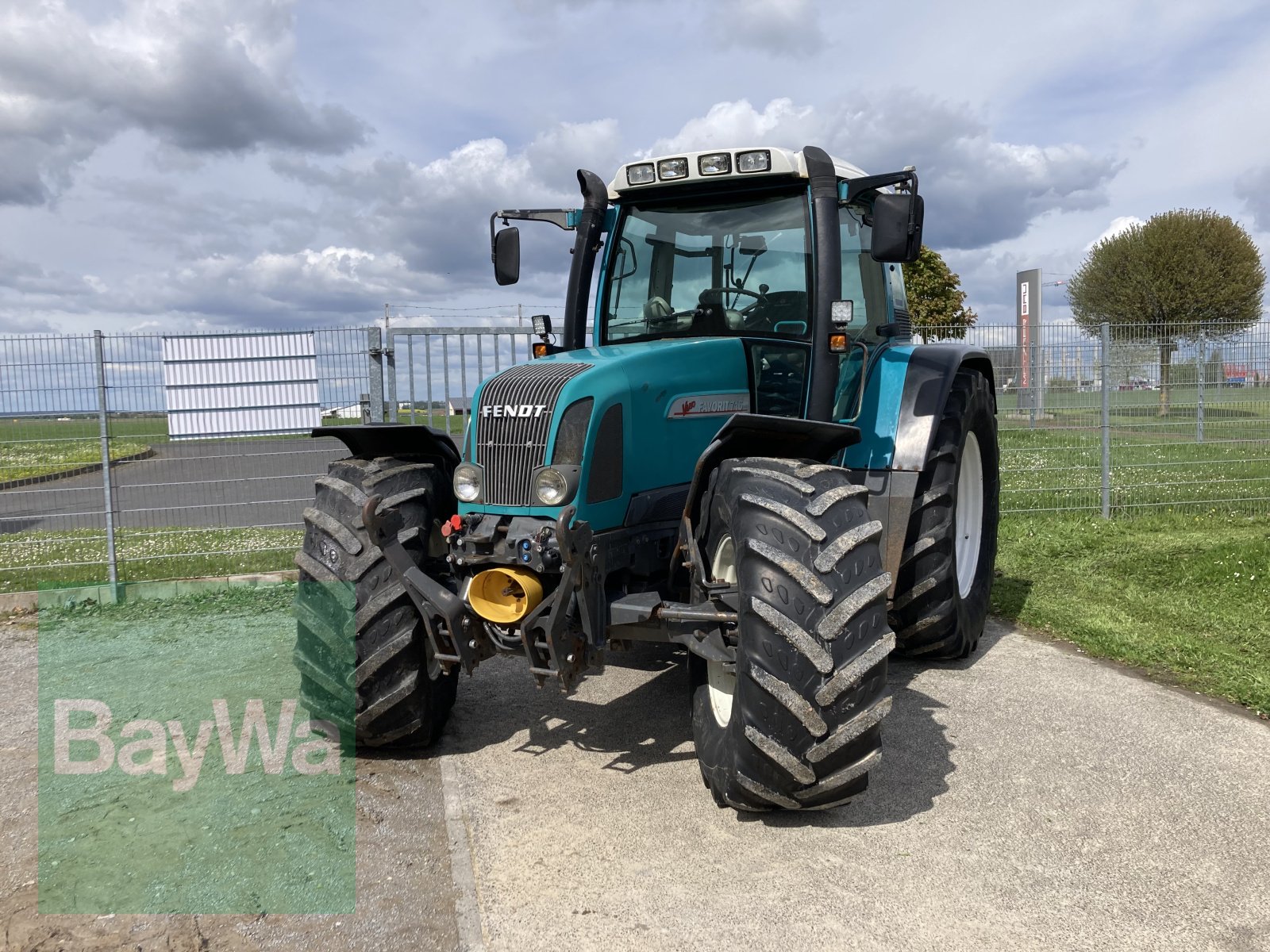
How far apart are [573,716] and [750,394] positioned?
5.69 ft

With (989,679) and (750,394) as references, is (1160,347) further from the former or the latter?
(750,394)

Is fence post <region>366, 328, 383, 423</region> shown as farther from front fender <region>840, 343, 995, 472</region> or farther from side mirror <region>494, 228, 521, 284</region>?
front fender <region>840, 343, 995, 472</region>

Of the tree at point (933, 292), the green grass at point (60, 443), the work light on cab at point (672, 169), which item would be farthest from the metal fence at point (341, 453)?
the tree at point (933, 292)

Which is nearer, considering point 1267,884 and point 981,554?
point 1267,884

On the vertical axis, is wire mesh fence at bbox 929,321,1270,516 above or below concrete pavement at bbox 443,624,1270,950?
above

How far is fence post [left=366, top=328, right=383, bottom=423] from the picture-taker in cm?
802

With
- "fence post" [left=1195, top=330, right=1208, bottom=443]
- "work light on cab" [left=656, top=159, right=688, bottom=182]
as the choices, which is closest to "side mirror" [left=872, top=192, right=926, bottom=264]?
"work light on cab" [left=656, top=159, right=688, bottom=182]

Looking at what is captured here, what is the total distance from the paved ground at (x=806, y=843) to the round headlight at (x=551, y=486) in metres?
1.14

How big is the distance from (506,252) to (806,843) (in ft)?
10.7

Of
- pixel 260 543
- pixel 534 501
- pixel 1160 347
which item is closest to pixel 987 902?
pixel 534 501

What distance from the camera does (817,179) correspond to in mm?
4359

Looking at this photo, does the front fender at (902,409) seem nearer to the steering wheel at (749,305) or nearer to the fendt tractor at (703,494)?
the fendt tractor at (703,494)

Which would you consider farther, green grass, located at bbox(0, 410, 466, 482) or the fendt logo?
green grass, located at bbox(0, 410, 466, 482)

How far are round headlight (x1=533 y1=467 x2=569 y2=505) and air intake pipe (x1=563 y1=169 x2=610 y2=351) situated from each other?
156 cm
